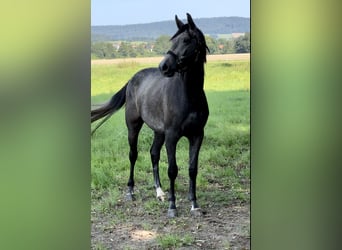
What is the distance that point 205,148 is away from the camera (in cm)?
222

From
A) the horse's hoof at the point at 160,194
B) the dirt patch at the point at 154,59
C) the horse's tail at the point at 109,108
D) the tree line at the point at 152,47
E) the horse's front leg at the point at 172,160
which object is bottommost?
the horse's hoof at the point at 160,194

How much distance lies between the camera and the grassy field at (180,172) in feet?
7.16

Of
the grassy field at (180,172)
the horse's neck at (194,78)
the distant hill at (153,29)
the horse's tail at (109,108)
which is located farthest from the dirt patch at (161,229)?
the distant hill at (153,29)

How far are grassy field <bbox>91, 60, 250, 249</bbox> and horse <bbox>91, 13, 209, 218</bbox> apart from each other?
23 mm

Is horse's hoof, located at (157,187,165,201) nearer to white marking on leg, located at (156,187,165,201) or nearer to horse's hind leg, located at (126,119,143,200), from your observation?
white marking on leg, located at (156,187,165,201)

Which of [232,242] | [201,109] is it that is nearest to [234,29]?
[201,109]

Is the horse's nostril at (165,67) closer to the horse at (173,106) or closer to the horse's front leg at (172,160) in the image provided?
the horse at (173,106)

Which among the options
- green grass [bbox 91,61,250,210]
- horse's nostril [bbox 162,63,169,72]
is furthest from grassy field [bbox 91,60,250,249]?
horse's nostril [bbox 162,63,169,72]

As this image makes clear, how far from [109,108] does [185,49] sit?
1.31 feet

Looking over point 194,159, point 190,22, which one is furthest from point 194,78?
point 194,159

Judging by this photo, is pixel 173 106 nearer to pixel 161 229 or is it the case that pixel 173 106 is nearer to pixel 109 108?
pixel 109 108
